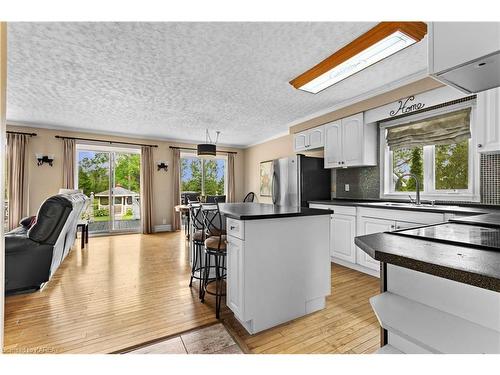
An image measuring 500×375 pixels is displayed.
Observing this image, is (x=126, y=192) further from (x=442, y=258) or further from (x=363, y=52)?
(x=442, y=258)

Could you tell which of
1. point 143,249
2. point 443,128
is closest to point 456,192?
point 443,128

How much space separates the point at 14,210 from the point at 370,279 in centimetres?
650

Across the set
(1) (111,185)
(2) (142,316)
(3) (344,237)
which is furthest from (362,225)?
(1) (111,185)

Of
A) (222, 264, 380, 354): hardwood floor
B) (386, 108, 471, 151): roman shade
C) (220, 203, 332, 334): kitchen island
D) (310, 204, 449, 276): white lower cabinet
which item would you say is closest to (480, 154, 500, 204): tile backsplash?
(386, 108, 471, 151): roman shade

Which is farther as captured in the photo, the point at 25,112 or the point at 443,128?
the point at 25,112

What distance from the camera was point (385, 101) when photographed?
10.4ft

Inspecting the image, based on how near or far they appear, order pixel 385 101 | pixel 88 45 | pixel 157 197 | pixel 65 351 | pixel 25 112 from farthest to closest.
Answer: pixel 157 197
pixel 25 112
pixel 385 101
pixel 88 45
pixel 65 351

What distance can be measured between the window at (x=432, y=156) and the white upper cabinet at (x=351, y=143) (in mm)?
193

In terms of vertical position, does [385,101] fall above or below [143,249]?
above

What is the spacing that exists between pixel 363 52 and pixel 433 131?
1522 mm

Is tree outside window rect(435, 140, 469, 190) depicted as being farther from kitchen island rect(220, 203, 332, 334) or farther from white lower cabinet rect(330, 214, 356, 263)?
kitchen island rect(220, 203, 332, 334)

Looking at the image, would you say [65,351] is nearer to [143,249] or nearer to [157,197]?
[143,249]

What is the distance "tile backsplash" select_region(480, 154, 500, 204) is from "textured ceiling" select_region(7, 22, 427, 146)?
1.21 m

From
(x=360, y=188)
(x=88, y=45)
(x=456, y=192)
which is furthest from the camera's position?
(x=360, y=188)
